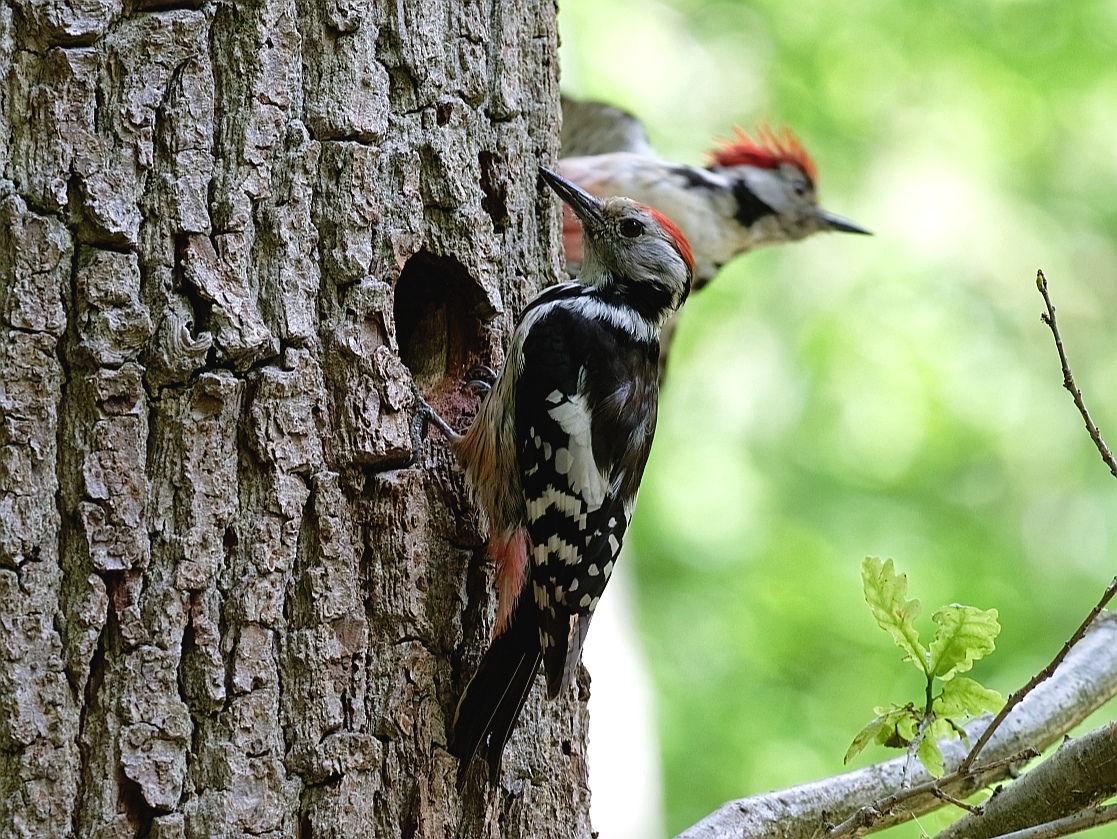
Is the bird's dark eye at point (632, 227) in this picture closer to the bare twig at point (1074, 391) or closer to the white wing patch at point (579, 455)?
the white wing patch at point (579, 455)

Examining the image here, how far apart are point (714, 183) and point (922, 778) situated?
9.93 feet

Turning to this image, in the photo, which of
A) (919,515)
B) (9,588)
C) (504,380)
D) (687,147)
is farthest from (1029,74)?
(9,588)

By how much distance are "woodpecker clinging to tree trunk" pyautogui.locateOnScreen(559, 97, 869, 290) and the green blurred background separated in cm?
126

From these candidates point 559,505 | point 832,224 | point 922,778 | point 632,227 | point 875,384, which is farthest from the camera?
point 875,384

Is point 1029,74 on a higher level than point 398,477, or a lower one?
higher

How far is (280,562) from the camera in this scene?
6.36ft

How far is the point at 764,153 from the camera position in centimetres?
504

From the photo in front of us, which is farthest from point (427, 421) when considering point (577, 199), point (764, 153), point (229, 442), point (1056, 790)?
point (764, 153)

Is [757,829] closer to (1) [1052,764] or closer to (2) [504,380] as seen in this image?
(1) [1052,764]

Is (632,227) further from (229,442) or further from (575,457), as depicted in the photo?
(229,442)

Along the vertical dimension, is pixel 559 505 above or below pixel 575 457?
below

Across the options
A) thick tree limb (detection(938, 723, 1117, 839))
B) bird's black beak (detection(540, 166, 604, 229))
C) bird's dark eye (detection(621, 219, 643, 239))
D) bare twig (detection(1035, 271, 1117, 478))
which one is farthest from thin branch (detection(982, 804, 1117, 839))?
bird's dark eye (detection(621, 219, 643, 239))

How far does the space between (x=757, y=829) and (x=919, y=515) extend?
4423 millimetres

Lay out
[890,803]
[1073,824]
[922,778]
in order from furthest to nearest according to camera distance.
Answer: [922,778] < [890,803] < [1073,824]
